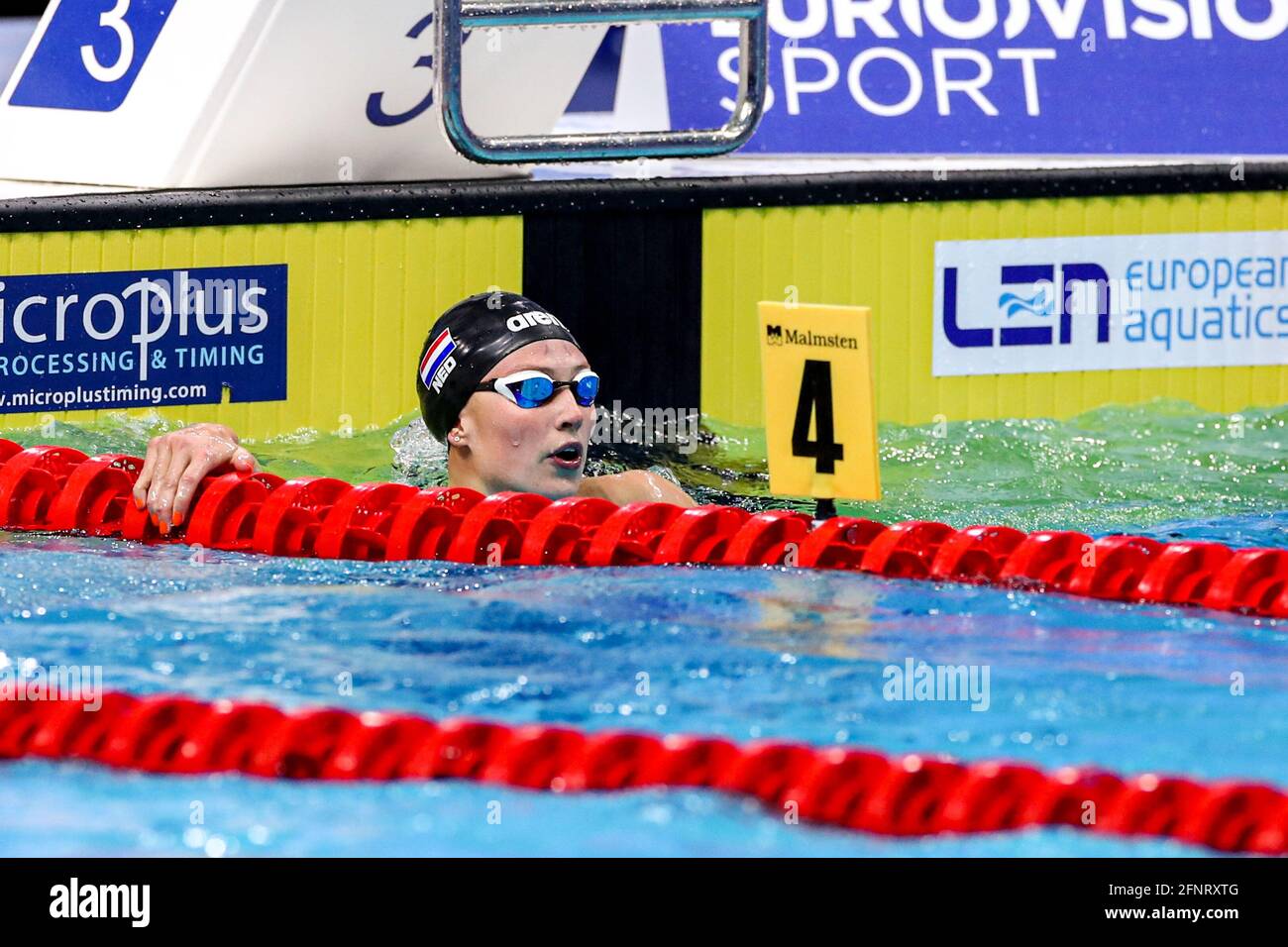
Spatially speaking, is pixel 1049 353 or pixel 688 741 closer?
pixel 688 741

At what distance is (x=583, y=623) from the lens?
4270mm

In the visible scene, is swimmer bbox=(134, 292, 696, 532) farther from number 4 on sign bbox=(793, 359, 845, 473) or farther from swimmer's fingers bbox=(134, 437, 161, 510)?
number 4 on sign bbox=(793, 359, 845, 473)

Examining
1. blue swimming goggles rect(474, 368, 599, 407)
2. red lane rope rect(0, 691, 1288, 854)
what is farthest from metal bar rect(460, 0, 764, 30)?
red lane rope rect(0, 691, 1288, 854)

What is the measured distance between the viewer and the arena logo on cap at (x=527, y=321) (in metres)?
5.27

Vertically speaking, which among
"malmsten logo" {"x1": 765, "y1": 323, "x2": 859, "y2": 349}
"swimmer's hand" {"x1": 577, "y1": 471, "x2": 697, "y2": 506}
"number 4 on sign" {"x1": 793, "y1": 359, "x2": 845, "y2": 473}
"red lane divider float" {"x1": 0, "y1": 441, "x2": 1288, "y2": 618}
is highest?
"malmsten logo" {"x1": 765, "y1": 323, "x2": 859, "y2": 349}

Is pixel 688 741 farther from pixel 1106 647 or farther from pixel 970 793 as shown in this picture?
pixel 1106 647

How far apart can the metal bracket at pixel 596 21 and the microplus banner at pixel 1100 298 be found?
855 millimetres

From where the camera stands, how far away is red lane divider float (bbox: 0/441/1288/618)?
464 cm

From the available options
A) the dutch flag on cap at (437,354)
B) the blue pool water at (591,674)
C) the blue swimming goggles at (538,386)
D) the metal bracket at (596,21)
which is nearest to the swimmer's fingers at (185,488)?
the blue pool water at (591,674)

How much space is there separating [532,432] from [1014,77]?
256cm

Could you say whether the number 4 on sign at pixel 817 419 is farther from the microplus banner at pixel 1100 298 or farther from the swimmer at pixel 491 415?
the microplus banner at pixel 1100 298

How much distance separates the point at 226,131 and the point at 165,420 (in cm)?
93

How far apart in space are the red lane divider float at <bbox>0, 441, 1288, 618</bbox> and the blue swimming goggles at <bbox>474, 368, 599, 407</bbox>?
25 cm

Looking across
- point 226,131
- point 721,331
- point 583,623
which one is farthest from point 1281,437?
point 226,131
